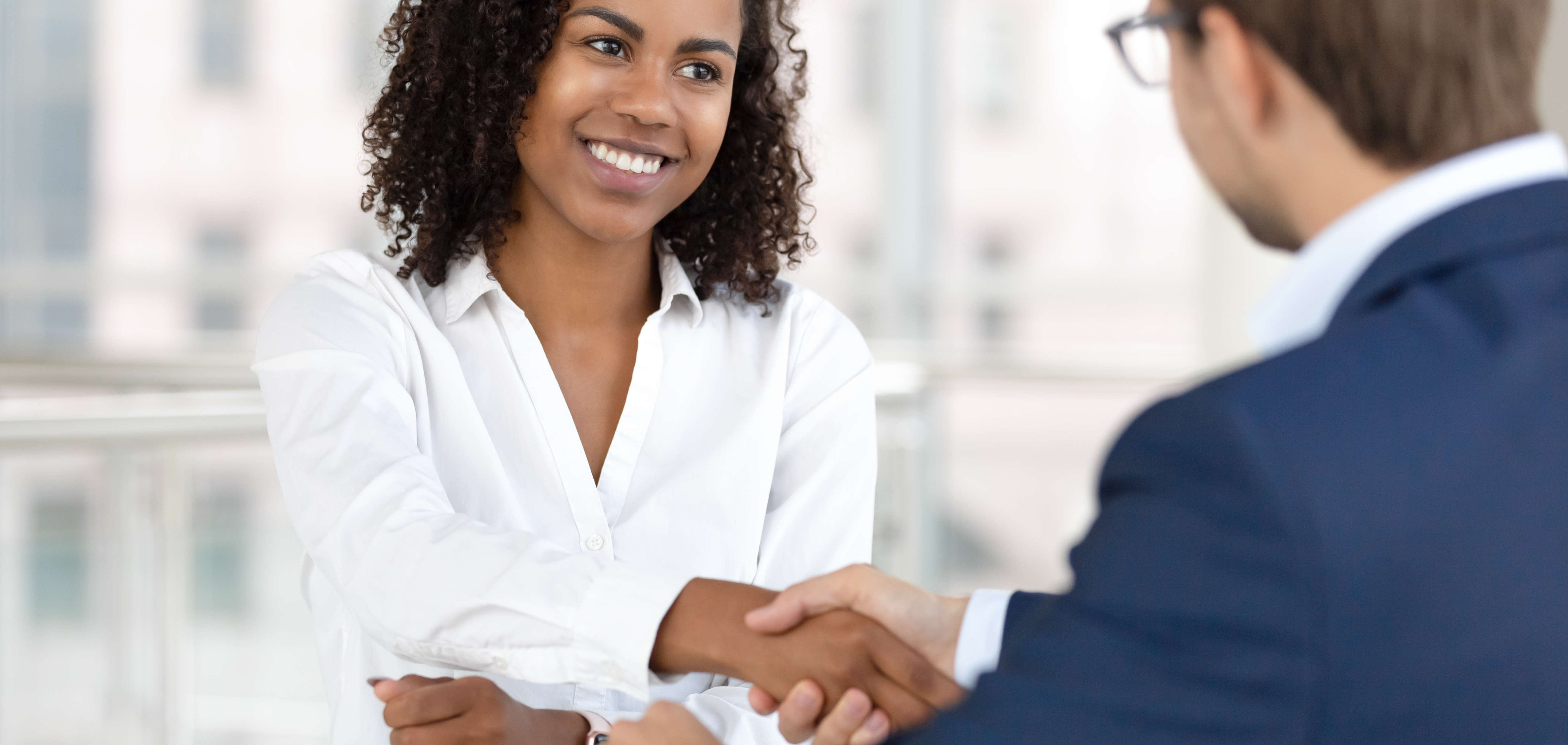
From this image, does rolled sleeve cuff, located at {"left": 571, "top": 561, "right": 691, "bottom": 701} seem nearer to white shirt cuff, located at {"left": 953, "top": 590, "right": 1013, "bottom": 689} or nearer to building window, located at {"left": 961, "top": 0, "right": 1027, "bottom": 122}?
white shirt cuff, located at {"left": 953, "top": 590, "right": 1013, "bottom": 689}

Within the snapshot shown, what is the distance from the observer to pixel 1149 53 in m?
1.06

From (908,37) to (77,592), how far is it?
16.8ft

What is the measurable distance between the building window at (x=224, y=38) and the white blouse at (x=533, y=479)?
6824 mm

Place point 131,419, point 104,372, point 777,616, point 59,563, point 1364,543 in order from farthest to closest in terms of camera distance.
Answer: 1. point 104,372
2. point 59,563
3. point 131,419
4. point 777,616
5. point 1364,543

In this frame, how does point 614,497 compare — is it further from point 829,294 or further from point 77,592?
point 829,294

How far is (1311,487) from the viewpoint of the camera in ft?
2.51

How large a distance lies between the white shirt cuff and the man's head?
1.66ft

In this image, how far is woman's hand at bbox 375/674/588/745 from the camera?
4.35ft

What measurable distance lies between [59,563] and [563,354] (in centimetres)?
154

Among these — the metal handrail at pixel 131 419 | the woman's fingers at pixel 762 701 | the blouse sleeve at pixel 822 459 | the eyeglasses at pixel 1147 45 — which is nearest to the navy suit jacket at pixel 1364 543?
the eyeglasses at pixel 1147 45

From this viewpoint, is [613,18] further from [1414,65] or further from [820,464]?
[1414,65]

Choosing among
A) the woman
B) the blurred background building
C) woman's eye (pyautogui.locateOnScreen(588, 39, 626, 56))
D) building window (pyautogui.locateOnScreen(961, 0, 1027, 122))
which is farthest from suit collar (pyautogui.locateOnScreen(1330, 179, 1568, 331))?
building window (pyautogui.locateOnScreen(961, 0, 1027, 122))

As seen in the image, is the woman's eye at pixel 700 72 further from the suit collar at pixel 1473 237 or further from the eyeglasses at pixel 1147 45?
the suit collar at pixel 1473 237

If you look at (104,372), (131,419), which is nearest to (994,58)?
(104,372)
